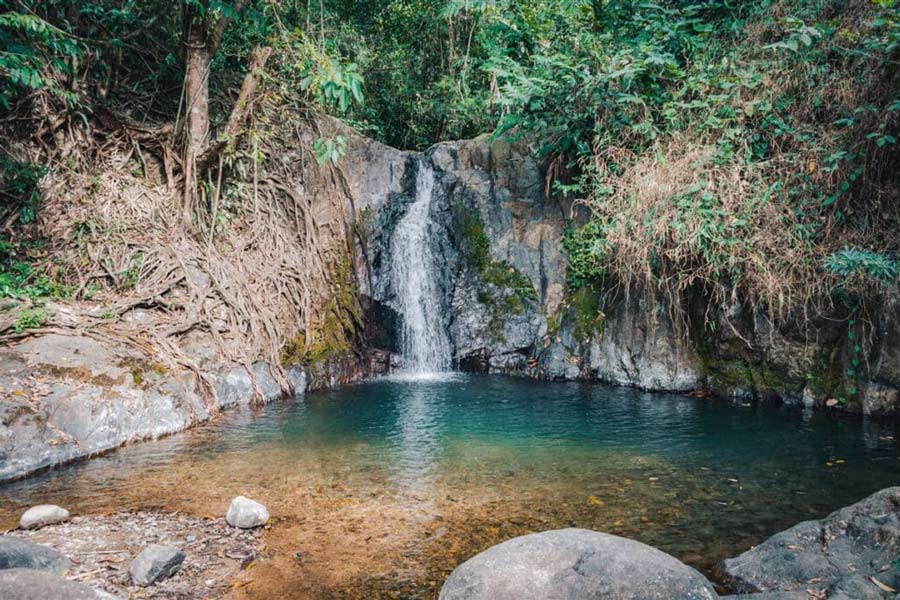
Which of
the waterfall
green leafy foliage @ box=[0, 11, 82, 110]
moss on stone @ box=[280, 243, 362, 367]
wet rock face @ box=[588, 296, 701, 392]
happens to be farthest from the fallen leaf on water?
green leafy foliage @ box=[0, 11, 82, 110]

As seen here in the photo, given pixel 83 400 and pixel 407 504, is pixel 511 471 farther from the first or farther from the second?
pixel 83 400

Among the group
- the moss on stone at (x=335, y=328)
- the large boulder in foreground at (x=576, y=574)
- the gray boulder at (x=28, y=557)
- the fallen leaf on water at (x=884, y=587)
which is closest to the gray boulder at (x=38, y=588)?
the gray boulder at (x=28, y=557)

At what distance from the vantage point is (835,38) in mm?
6113

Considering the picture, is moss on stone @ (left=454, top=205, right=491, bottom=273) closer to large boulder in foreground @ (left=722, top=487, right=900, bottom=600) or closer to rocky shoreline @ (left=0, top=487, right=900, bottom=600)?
rocky shoreline @ (left=0, top=487, right=900, bottom=600)

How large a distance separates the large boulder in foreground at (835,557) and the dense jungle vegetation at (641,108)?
3.05 metres

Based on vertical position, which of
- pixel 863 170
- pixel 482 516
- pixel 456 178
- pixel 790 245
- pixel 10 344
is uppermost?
pixel 456 178

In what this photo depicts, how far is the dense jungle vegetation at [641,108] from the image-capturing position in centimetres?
557

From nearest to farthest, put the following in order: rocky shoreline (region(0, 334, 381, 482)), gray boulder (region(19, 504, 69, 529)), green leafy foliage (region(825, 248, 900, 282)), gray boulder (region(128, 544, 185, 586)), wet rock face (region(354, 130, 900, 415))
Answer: gray boulder (region(128, 544, 185, 586)) < gray boulder (region(19, 504, 69, 529)) < rocky shoreline (region(0, 334, 381, 482)) < green leafy foliage (region(825, 248, 900, 282)) < wet rock face (region(354, 130, 900, 415))

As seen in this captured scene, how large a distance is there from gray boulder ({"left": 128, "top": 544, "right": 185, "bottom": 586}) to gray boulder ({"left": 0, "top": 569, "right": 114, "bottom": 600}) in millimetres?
533

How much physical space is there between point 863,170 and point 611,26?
4.01 m

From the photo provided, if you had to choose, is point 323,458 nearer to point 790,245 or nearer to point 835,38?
point 790,245

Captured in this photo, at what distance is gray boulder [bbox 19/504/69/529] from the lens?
10.3 ft

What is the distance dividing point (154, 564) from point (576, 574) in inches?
76.5

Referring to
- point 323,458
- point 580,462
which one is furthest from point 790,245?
point 323,458
